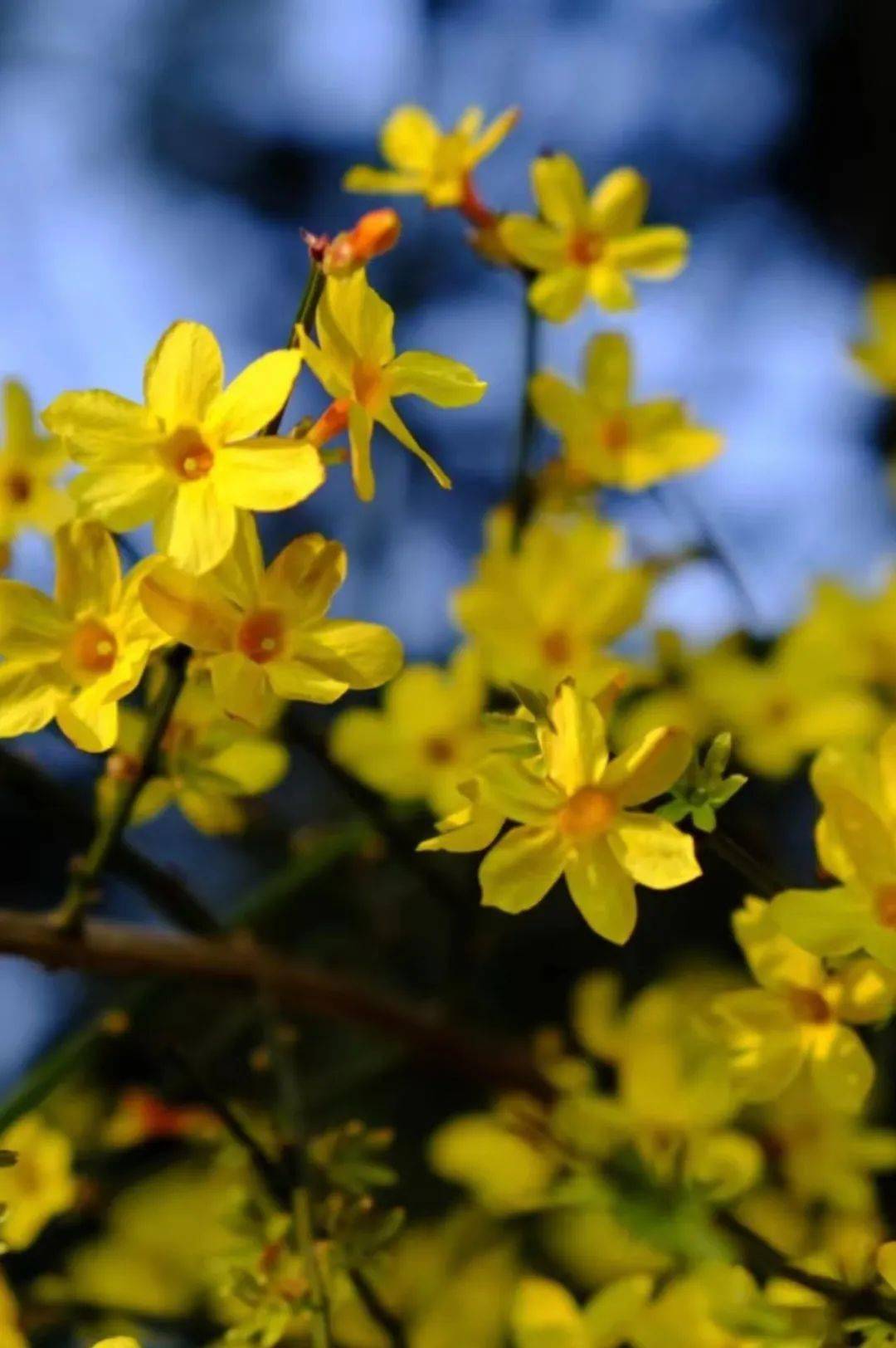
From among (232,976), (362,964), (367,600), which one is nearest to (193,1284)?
(362,964)

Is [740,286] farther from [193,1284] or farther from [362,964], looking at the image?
[193,1284]

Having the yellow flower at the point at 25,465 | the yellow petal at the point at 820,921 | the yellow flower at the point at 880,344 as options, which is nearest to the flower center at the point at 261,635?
the yellow petal at the point at 820,921

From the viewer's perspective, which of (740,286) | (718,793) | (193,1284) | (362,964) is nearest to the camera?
(718,793)

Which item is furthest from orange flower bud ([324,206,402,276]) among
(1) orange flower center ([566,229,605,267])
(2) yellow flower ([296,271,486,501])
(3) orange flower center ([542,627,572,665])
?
(3) orange flower center ([542,627,572,665])

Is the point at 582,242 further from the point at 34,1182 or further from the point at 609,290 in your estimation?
the point at 34,1182

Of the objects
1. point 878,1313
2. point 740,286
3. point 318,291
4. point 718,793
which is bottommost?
point 740,286

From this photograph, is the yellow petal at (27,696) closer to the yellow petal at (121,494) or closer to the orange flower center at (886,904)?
→ the yellow petal at (121,494)
